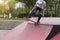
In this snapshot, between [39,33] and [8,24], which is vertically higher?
[39,33]

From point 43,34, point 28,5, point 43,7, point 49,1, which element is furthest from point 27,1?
point 43,34

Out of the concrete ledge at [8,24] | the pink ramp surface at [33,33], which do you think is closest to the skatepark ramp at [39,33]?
the pink ramp surface at [33,33]

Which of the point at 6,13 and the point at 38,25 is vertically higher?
the point at 38,25

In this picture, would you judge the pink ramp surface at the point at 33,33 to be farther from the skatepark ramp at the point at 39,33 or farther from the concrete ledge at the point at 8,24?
the concrete ledge at the point at 8,24

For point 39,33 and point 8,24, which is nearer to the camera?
point 39,33

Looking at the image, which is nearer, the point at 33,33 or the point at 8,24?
the point at 33,33

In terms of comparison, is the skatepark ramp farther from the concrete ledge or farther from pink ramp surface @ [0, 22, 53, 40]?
the concrete ledge

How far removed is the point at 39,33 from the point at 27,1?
17535mm

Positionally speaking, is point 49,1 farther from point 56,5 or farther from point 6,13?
point 6,13

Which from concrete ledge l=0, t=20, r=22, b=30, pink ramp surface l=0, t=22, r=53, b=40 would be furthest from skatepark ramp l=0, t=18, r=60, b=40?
concrete ledge l=0, t=20, r=22, b=30

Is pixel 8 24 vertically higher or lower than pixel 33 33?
lower

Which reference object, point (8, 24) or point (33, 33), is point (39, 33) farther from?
point (8, 24)

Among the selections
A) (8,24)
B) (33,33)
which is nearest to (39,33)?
(33,33)

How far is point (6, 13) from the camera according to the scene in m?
18.8
